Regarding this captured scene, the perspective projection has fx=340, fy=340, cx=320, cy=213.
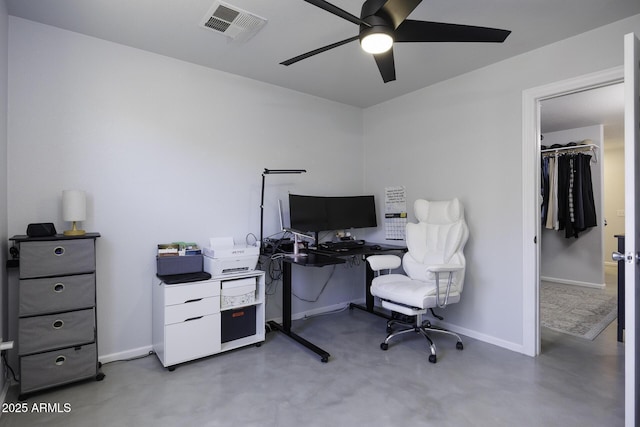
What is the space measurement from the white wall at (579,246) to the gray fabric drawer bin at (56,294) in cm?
A: 574

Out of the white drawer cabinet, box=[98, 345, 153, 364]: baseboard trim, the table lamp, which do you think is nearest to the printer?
the white drawer cabinet

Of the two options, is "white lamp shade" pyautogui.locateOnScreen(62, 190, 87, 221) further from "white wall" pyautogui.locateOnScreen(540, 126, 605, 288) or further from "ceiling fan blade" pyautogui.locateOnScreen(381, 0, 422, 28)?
"white wall" pyautogui.locateOnScreen(540, 126, 605, 288)

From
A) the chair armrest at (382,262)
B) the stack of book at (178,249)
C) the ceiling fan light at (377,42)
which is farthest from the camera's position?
the chair armrest at (382,262)

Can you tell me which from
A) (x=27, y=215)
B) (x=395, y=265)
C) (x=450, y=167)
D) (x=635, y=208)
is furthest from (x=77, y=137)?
(x=635, y=208)

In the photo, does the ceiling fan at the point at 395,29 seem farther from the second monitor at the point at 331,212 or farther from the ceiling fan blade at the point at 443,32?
the second monitor at the point at 331,212

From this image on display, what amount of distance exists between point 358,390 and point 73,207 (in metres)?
2.25

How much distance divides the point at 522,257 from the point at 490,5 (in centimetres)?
189

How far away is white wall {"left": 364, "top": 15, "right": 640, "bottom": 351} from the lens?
2.59 metres

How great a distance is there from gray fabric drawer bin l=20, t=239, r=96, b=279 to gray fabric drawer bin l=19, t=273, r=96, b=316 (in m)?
0.04

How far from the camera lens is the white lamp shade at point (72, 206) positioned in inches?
89.6

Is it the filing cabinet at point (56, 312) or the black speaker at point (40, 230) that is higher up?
the black speaker at point (40, 230)

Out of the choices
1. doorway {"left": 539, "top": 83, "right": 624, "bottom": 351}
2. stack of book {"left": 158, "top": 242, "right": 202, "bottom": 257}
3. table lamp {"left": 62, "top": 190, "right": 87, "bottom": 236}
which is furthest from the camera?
doorway {"left": 539, "top": 83, "right": 624, "bottom": 351}

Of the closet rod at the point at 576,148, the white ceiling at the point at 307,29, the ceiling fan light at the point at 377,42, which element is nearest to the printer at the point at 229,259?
the white ceiling at the point at 307,29

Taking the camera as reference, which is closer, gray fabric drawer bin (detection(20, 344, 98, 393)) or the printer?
gray fabric drawer bin (detection(20, 344, 98, 393))
